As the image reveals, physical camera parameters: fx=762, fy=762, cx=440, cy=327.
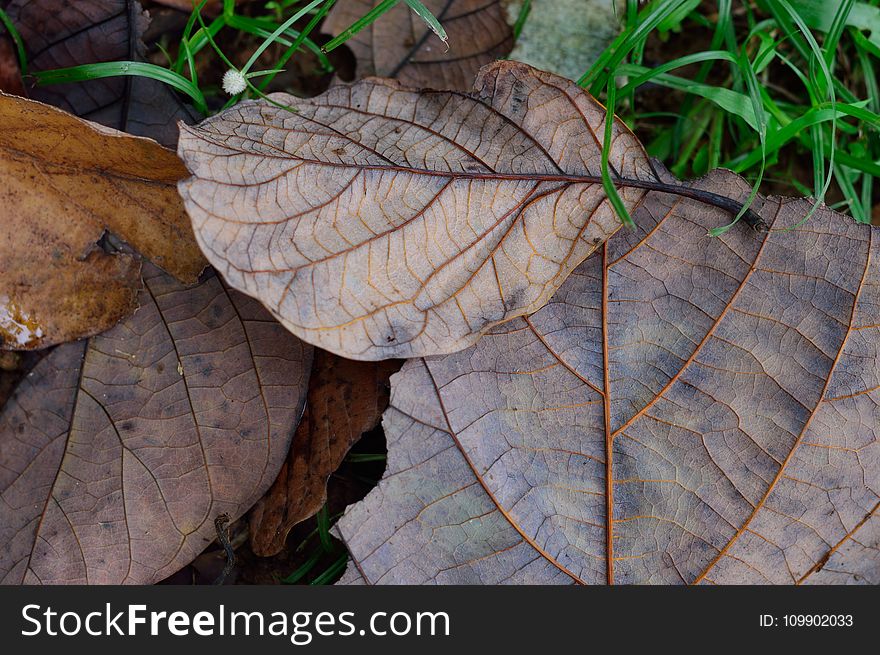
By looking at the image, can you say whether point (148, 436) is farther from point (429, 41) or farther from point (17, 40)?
point (429, 41)

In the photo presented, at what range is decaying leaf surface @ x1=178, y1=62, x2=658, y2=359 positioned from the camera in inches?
65.6

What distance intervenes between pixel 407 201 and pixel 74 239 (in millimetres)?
911

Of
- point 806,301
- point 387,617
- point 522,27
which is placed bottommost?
point 387,617

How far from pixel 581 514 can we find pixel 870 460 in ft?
2.28

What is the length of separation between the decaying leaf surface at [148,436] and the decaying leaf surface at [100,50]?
48 cm

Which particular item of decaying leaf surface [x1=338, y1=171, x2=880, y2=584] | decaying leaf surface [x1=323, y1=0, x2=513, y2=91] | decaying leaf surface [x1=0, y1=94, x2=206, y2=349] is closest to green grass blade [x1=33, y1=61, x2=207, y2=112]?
decaying leaf surface [x1=0, y1=94, x2=206, y2=349]

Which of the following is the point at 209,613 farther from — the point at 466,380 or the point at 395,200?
the point at 395,200

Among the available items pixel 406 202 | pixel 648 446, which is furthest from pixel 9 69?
pixel 648 446

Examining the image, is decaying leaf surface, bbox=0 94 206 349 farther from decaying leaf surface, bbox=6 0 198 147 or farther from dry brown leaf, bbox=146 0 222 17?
dry brown leaf, bbox=146 0 222 17

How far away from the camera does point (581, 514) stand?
5.92ft

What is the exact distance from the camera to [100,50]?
211cm

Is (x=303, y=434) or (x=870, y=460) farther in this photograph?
(x=303, y=434)

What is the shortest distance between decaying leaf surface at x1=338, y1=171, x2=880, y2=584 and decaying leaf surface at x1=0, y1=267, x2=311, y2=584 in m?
0.38

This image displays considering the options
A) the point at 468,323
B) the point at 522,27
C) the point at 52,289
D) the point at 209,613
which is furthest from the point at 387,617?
the point at 522,27
